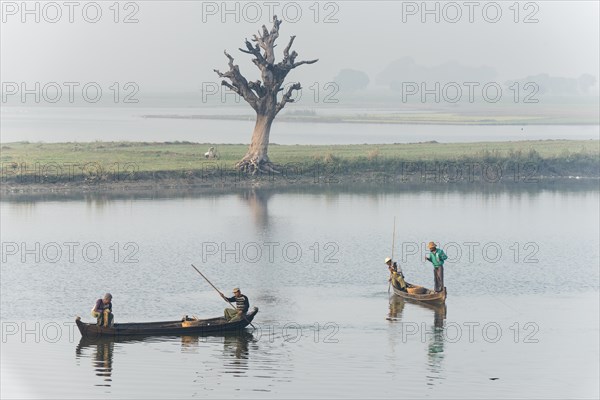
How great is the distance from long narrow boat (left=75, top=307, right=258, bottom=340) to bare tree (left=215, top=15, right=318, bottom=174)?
1382 inches

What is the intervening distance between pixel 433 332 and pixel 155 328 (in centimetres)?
800

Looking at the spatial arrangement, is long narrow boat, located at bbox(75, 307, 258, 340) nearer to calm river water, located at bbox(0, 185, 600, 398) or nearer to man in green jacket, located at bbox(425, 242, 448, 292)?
calm river water, located at bbox(0, 185, 600, 398)

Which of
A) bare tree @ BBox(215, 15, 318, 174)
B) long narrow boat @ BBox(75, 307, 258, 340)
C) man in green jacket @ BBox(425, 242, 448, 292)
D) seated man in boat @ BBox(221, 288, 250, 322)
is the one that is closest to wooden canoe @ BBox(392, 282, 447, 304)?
man in green jacket @ BBox(425, 242, 448, 292)

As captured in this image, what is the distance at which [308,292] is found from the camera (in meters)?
44.0

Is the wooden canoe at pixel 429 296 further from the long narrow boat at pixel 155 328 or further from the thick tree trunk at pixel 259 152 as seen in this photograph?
the thick tree trunk at pixel 259 152

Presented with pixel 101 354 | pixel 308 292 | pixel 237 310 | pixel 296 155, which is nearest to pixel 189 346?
pixel 237 310

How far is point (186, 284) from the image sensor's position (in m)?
45.0

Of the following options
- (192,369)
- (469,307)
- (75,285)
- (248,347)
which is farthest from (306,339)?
(75,285)

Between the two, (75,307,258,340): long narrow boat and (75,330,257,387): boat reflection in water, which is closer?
(75,330,257,387): boat reflection in water

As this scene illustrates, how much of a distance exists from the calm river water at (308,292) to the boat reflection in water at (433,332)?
0.12 meters

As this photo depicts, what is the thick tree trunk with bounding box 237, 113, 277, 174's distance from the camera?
242 feet

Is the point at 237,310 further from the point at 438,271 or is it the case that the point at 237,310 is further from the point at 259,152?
the point at 259,152

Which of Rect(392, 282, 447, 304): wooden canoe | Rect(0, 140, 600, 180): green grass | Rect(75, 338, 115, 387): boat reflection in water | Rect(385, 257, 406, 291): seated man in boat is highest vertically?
Rect(0, 140, 600, 180): green grass

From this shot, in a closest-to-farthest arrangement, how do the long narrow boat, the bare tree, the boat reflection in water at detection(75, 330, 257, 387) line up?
1. the boat reflection in water at detection(75, 330, 257, 387)
2. the long narrow boat
3. the bare tree
